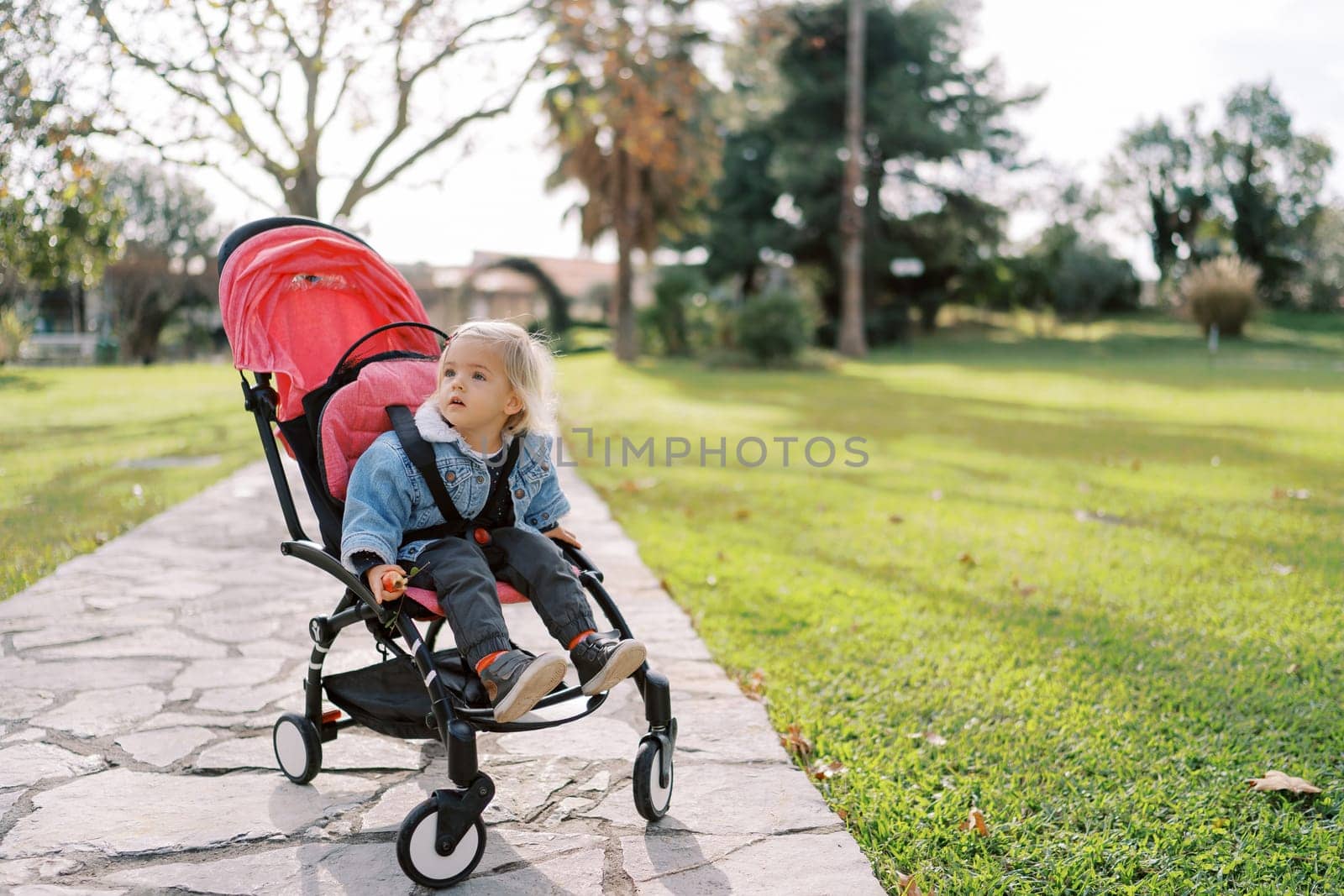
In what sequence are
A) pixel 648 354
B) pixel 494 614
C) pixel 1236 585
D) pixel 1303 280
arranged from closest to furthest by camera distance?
pixel 494 614 < pixel 1236 585 < pixel 648 354 < pixel 1303 280

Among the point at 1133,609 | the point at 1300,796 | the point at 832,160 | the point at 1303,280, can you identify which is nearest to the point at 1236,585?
the point at 1133,609

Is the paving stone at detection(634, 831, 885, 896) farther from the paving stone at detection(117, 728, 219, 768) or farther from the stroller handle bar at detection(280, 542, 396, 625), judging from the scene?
the paving stone at detection(117, 728, 219, 768)

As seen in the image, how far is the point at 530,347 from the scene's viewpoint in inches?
114

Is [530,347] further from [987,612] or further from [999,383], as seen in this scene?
[999,383]

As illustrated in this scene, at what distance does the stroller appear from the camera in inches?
93.7

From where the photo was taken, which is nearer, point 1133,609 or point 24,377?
point 1133,609

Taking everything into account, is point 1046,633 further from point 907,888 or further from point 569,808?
point 569,808

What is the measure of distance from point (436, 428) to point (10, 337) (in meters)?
22.7

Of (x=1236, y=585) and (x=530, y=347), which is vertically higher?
(x=530, y=347)

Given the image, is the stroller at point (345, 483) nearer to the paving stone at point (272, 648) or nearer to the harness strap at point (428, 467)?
the harness strap at point (428, 467)

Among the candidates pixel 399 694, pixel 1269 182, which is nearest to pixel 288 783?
pixel 399 694

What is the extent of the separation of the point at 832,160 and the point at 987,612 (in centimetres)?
2589

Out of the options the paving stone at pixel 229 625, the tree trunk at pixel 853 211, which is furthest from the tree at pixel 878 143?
the paving stone at pixel 229 625

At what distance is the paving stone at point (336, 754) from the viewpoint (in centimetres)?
300
